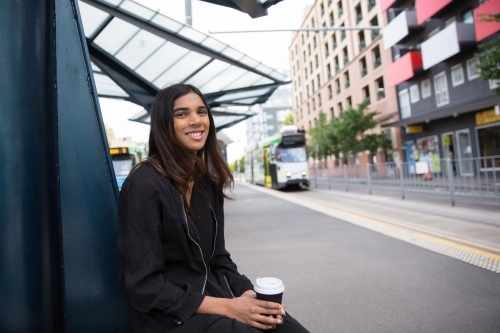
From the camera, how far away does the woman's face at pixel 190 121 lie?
5.49 ft

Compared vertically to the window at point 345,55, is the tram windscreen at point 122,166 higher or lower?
lower

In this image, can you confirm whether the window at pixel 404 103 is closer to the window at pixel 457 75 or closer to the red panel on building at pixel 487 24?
the window at pixel 457 75

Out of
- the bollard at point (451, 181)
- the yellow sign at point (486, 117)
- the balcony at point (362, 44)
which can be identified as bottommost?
the bollard at point (451, 181)

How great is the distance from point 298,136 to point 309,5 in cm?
3257

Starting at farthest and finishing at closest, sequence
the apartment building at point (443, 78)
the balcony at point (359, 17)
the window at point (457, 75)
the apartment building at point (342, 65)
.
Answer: the balcony at point (359, 17) → the apartment building at point (342, 65) → the window at point (457, 75) → the apartment building at point (443, 78)

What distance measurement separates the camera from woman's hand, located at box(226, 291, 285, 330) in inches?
54.5

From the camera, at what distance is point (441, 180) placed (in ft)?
30.2

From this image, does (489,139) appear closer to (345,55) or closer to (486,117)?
(486,117)

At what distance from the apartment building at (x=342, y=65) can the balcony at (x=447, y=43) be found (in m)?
6.21

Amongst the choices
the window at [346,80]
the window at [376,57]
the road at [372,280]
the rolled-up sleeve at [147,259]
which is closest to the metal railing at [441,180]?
the road at [372,280]

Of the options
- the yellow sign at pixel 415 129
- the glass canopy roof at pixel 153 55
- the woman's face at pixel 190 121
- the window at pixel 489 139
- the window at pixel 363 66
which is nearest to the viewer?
the woman's face at pixel 190 121

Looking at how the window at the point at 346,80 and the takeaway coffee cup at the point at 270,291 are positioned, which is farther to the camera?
the window at the point at 346,80

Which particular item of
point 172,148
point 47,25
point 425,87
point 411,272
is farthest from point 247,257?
point 425,87

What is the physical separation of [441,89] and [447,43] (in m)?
3.16
